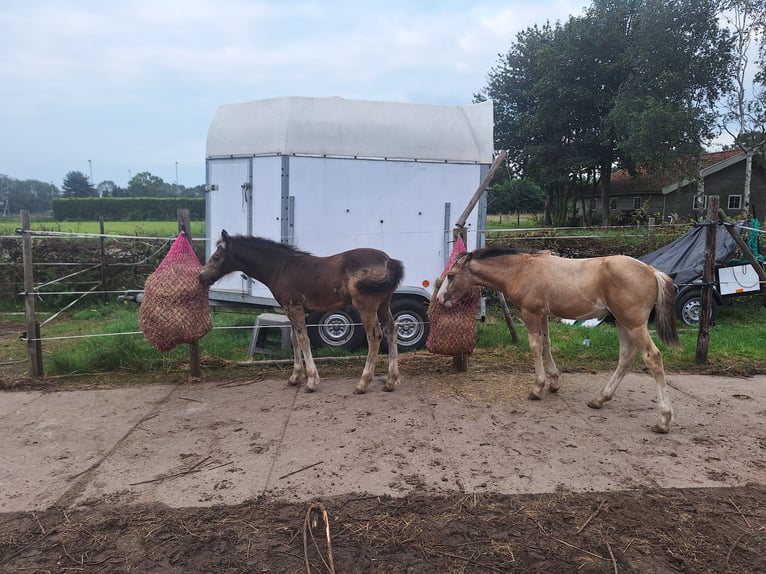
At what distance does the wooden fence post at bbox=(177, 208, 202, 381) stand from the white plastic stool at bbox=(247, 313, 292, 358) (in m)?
0.88

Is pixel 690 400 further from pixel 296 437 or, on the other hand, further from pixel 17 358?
pixel 17 358

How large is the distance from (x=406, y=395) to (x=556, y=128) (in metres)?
27.7

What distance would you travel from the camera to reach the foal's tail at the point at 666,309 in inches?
181

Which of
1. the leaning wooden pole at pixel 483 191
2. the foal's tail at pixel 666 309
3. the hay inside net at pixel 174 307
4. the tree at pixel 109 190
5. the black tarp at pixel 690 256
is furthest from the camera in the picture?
the tree at pixel 109 190

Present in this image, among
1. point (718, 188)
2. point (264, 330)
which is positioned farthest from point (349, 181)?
point (718, 188)

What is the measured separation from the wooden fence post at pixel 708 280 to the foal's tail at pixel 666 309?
2215mm

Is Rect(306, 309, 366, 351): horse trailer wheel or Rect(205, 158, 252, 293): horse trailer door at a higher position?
Rect(205, 158, 252, 293): horse trailer door

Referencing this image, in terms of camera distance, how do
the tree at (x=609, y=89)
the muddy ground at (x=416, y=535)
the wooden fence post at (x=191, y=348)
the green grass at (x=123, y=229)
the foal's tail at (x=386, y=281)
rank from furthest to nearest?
the tree at (x=609, y=89) → the green grass at (x=123, y=229) → the wooden fence post at (x=191, y=348) → the foal's tail at (x=386, y=281) → the muddy ground at (x=416, y=535)

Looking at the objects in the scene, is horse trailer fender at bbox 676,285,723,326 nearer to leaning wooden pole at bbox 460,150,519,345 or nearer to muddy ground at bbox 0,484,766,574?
leaning wooden pole at bbox 460,150,519,345

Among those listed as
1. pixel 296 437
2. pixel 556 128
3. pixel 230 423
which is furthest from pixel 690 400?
pixel 556 128

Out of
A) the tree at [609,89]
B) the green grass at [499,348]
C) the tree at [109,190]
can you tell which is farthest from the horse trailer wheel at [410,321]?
the tree at [109,190]

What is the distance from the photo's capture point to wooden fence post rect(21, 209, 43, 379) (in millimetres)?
5707

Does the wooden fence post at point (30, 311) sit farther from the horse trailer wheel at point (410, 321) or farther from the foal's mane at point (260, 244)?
the horse trailer wheel at point (410, 321)

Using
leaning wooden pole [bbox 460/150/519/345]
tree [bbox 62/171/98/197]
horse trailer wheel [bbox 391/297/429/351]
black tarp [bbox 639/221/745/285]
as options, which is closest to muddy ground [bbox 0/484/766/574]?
leaning wooden pole [bbox 460/150/519/345]
